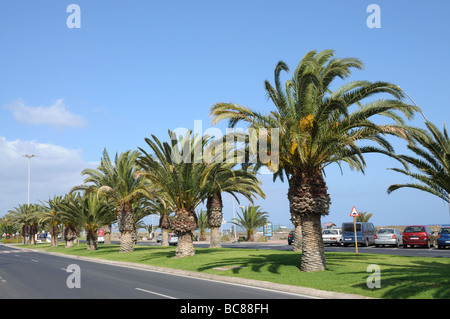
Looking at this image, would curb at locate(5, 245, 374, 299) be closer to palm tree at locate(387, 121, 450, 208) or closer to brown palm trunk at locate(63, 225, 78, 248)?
palm tree at locate(387, 121, 450, 208)

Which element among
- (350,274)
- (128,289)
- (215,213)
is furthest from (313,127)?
(215,213)

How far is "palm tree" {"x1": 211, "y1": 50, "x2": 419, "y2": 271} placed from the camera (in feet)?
50.3

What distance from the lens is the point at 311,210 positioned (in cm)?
1585

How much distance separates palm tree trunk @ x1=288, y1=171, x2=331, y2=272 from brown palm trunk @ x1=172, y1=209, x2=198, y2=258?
965 centimetres

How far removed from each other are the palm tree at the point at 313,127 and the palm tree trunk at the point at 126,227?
19411 mm

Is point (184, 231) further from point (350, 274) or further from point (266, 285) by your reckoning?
point (350, 274)

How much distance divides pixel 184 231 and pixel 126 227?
33.8ft

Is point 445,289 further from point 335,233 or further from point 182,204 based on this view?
point 335,233

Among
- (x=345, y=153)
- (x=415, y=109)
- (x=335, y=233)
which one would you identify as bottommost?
(x=335, y=233)

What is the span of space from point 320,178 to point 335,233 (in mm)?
23449

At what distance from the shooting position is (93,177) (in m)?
35.4

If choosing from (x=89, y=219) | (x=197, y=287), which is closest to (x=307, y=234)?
(x=197, y=287)

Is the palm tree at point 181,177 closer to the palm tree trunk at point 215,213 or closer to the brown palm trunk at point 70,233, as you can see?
the palm tree trunk at point 215,213

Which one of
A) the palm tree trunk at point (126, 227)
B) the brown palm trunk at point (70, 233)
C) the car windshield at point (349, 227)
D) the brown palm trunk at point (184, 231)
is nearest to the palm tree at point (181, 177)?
the brown palm trunk at point (184, 231)
